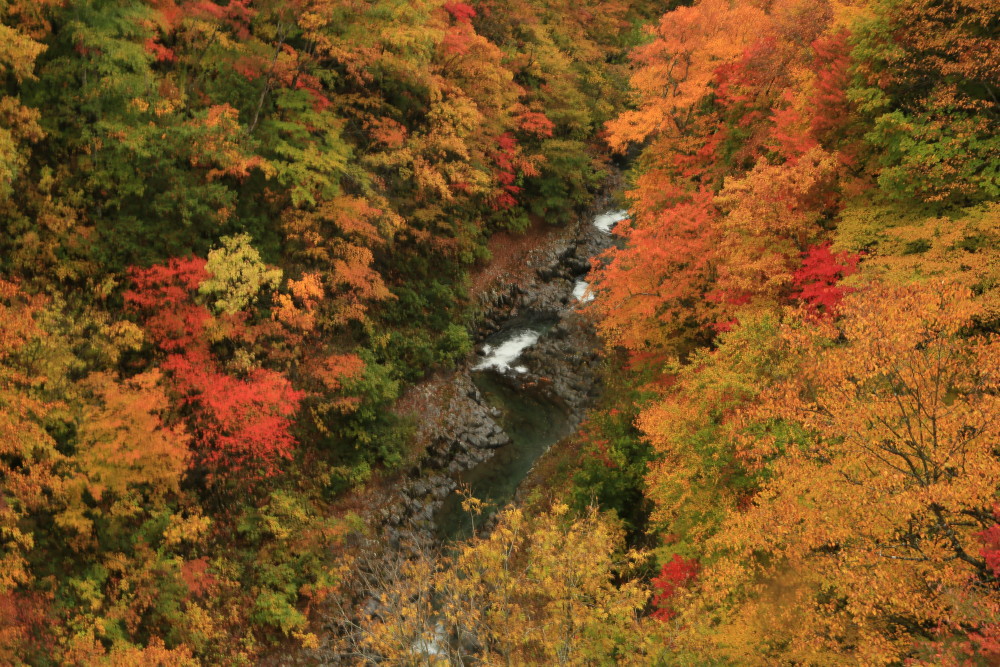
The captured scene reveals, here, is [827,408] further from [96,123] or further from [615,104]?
[615,104]

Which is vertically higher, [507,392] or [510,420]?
[507,392]

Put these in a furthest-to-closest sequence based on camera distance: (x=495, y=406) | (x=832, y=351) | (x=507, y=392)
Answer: (x=507, y=392)
(x=495, y=406)
(x=832, y=351)

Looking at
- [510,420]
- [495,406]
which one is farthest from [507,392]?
[510,420]

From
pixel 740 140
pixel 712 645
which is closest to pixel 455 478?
pixel 712 645

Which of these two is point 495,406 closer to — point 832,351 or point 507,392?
point 507,392

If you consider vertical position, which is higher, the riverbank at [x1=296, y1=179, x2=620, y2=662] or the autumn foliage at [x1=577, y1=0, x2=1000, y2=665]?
the autumn foliage at [x1=577, y1=0, x2=1000, y2=665]

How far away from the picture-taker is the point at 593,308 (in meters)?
19.0

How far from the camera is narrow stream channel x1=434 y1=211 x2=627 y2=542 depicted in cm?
1818

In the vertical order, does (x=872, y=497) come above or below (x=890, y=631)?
above

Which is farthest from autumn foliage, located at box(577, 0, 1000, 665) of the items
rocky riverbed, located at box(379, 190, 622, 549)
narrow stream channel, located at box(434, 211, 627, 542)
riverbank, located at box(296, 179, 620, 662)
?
rocky riverbed, located at box(379, 190, 622, 549)

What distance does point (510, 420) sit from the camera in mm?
21844

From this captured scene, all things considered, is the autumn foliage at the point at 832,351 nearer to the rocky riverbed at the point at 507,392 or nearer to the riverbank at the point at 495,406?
the riverbank at the point at 495,406

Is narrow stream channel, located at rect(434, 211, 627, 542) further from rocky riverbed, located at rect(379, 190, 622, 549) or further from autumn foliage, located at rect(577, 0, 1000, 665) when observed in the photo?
autumn foliage, located at rect(577, 0, 1000, 665)

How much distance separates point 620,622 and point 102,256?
1362cm
